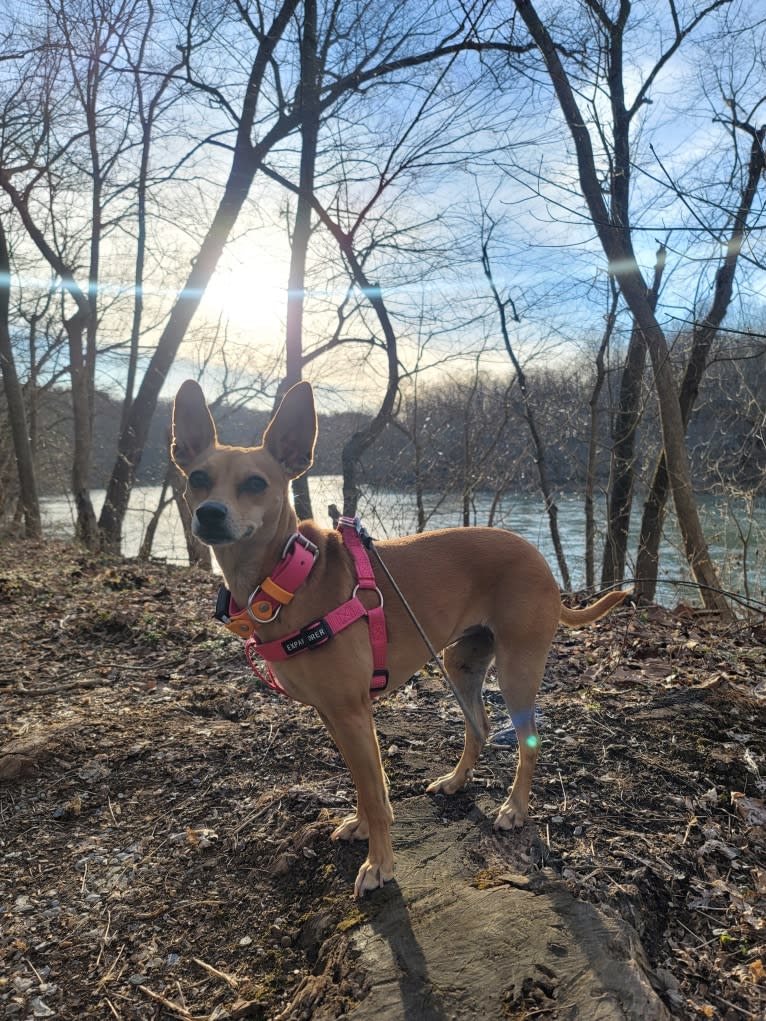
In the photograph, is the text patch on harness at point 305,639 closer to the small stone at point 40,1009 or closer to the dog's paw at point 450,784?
the dog's paw at point 450,784

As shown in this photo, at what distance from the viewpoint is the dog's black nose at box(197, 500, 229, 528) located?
2703mm

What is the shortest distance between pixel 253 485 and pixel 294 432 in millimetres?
410

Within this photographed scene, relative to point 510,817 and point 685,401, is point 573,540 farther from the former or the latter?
point 510,817

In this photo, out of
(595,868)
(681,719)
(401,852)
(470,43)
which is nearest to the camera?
(595,868)

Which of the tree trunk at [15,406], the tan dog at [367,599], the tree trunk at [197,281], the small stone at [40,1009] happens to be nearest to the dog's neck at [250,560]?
the tan dog at [367,599]

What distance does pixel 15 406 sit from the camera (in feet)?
51.6

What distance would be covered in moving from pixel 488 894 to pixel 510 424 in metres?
11.1

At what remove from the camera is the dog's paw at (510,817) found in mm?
3012

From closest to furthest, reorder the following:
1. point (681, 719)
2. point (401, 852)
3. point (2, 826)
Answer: point (401, 852)
point (2, 826)
point (681, 719)

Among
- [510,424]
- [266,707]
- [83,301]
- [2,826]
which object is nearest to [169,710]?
[266,707]

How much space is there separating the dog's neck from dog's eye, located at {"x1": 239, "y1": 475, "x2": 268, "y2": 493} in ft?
0.67

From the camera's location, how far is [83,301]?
15.6 m

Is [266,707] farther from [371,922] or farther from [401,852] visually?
[371,922]

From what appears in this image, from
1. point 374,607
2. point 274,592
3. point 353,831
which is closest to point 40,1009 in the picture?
point 353,831
